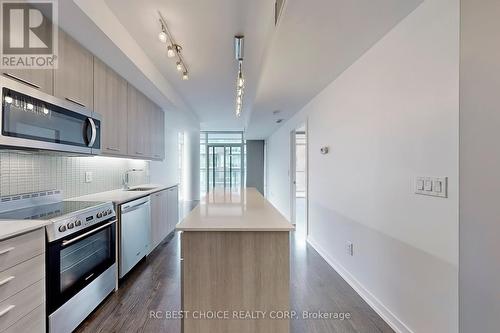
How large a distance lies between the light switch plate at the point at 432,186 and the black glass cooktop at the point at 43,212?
8.28ft

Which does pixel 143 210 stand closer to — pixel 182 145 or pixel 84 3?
pixel 84 3

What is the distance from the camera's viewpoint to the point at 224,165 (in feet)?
32.8

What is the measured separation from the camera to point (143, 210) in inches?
123

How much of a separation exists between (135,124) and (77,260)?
79.4 inches

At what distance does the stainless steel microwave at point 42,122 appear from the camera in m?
1.49

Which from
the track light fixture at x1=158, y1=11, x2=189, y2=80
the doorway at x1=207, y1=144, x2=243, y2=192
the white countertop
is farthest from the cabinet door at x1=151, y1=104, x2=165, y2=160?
the doorway at x1=207, y1=144, x2=243, y2=192

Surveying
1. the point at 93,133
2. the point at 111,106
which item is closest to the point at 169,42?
the point at 111,106

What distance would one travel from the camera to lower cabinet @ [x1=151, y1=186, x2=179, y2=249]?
11.6ft

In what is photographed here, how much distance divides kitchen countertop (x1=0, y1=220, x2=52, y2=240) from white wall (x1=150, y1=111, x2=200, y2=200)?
302cm

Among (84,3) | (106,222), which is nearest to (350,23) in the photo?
(84,3)

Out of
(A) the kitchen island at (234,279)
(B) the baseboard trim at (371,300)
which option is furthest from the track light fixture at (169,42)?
(B) the baseboard trim at (371,300)

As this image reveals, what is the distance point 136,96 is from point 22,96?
195cm

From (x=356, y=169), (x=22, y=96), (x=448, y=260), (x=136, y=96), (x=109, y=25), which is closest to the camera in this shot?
(x=448, y=260)

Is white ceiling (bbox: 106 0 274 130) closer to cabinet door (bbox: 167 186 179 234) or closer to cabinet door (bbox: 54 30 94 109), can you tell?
cabinet door (bbox: 54 30 94 109)
